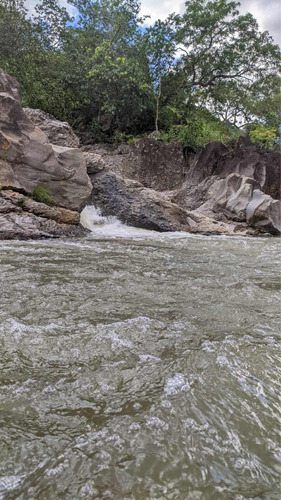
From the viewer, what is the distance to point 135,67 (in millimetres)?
13586

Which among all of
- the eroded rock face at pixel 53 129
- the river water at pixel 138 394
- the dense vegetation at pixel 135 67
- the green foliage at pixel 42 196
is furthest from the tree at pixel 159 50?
the river water at pixel 138 394

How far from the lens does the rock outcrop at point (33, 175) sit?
6477mm

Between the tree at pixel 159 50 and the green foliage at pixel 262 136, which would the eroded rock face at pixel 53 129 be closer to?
the tree at pixel 159 50

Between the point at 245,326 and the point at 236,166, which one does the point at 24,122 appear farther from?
the point at 236,166

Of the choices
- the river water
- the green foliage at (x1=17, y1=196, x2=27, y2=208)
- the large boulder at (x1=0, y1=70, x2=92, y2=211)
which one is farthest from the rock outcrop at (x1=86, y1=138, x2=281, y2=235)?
the river water

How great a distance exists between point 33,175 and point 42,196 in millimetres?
623

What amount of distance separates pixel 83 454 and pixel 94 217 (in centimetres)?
825

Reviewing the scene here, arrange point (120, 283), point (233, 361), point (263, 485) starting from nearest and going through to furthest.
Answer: point (263, 485) → point (233, 361) → point (120, 283)

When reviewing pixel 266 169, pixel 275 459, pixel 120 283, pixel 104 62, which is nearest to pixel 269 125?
pixel 266 169

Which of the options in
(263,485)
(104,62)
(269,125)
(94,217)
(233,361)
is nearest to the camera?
(263,485)

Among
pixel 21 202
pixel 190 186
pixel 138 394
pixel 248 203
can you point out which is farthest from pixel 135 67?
pixel 138 394

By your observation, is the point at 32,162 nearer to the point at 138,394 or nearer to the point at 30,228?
the point at 30,228

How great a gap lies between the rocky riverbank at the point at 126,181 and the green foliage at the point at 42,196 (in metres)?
0.10

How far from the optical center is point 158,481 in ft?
2.75
